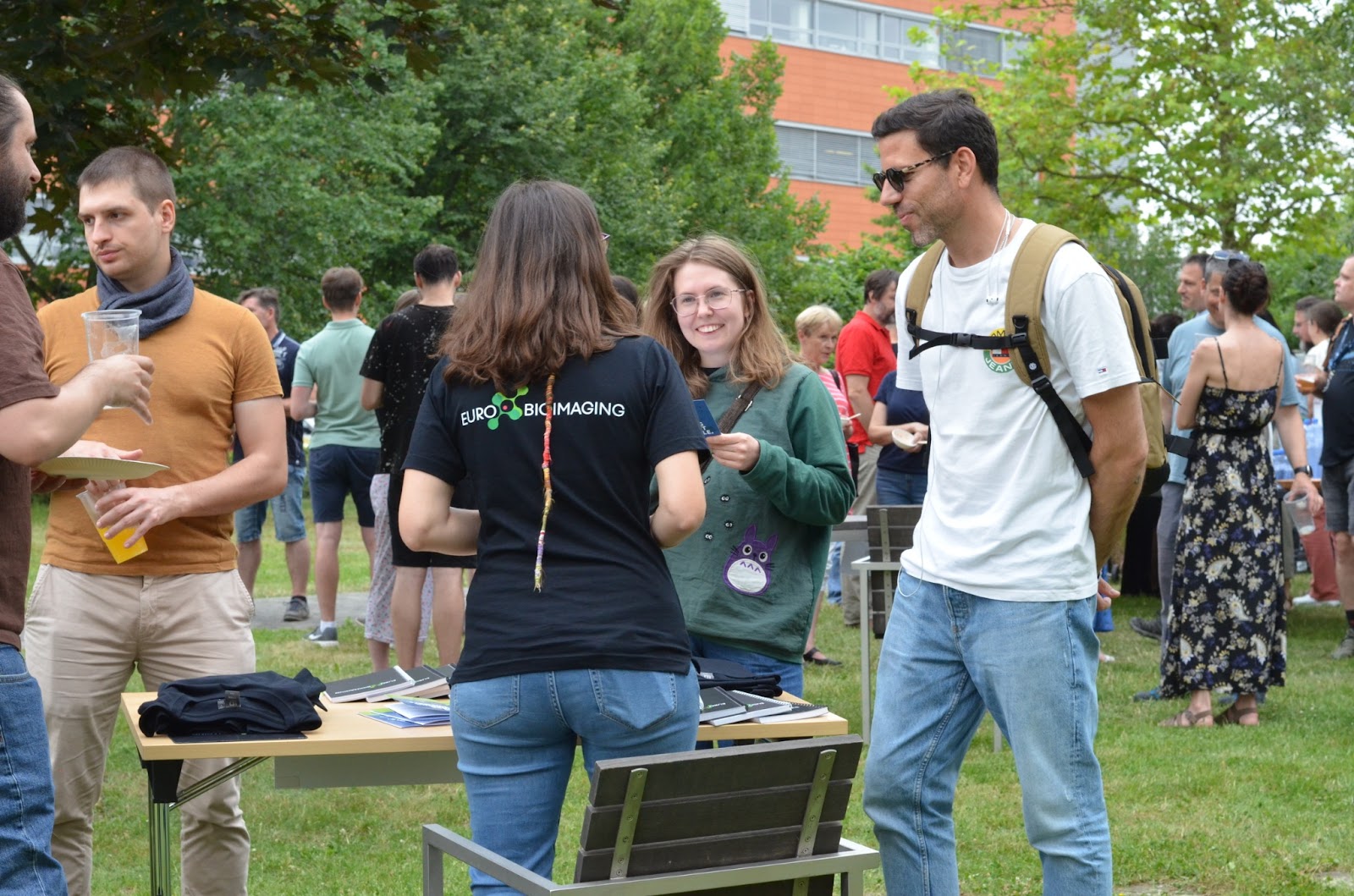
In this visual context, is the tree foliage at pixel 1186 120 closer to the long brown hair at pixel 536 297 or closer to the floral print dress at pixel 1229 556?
the floral print dress at pixel 1229 556

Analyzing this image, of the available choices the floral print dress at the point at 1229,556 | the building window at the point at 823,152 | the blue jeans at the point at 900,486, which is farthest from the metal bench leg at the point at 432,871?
the building window at the point at 823,152

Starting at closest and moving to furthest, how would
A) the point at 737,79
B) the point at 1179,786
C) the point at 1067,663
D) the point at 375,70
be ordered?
1. the point at 1067,663
2. the point at 1179,786
3. the point at 375,70
4. the point at 737,79

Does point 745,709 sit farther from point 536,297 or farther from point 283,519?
point 283,519

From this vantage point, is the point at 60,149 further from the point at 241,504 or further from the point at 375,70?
the point at 241,504

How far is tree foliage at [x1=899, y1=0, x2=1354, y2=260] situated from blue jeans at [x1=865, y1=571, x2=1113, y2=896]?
49.0 feet

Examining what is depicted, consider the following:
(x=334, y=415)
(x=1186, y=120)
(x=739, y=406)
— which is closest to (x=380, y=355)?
(x=334, y=415)

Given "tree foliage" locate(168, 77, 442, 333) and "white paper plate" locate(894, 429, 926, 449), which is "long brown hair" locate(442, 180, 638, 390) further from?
"tree foliage" locate(168, 77, 442, 333)

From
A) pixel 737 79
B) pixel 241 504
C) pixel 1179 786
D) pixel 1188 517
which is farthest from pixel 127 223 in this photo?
pixel 737 79

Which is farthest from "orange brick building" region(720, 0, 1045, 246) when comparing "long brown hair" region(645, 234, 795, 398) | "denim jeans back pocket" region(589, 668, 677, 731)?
"denim jeans back pocket" region(589, 668, 677, 731)

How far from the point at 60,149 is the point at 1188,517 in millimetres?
5732

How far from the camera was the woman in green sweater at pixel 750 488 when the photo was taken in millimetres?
4164

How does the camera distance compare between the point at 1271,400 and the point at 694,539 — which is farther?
the point at 1271,400

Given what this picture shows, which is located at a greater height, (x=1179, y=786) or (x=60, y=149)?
(x=60, y=149)

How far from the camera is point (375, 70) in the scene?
737 centimetres
